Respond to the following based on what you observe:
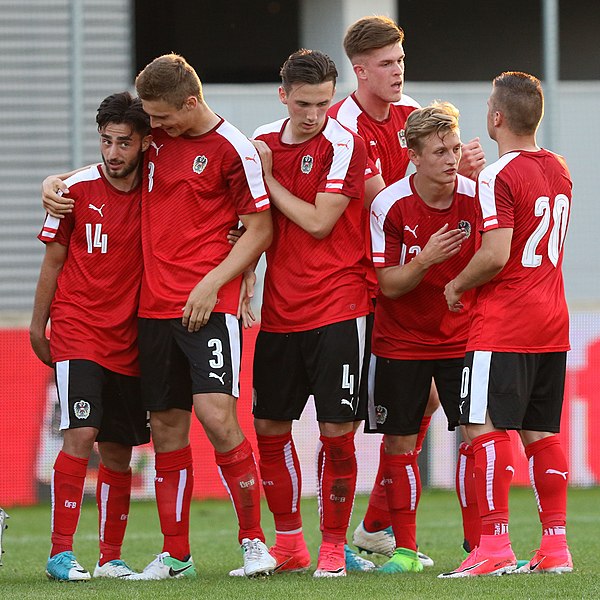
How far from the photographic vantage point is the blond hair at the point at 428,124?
18.5ft

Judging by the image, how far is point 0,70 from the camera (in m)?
13.0

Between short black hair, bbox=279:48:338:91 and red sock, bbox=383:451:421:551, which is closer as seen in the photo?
short black hair, bbox=279:48:338:91

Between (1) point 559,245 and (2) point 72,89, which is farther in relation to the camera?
(2) point 72,89

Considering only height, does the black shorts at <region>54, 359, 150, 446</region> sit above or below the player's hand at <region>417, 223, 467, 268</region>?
below

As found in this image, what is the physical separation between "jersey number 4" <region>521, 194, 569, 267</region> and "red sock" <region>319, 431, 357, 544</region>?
1.10m

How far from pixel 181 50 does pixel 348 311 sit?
39.9 feet

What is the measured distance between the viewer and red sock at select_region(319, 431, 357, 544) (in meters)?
5.62

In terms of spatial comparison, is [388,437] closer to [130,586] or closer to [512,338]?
[512,338]

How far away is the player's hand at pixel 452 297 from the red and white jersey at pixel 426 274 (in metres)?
0.24

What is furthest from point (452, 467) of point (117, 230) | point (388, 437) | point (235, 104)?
point (117, 230)

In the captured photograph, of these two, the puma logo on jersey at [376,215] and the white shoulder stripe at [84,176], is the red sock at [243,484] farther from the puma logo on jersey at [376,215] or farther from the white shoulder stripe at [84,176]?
the white shoulder stripe at [84,176]

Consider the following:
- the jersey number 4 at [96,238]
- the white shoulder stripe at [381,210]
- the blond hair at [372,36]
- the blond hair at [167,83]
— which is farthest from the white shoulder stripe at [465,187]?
the jersey number 4 at [96,238]

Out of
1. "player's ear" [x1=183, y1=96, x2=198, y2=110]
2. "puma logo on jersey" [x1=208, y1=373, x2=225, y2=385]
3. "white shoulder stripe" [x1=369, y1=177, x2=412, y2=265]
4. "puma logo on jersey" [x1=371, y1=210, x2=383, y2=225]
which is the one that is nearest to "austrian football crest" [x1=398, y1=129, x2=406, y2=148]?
"white shoulder stripe" [x1=369, y1=177, x2=412, y2=265]

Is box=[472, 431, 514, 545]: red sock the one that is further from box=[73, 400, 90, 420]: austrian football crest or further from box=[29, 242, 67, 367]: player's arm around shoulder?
box=[29, 242, 67, 367]: player's arm around shoulder
